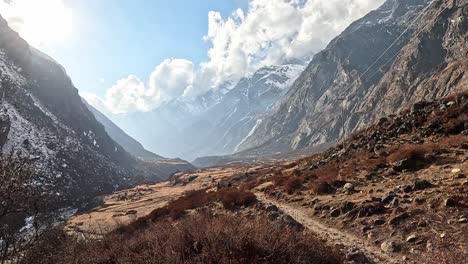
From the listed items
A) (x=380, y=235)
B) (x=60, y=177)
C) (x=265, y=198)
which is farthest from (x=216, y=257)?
(x=60, y=177)

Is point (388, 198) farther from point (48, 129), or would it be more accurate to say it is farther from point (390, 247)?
point (48, 129)

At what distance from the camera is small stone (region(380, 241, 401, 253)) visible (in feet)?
35.8

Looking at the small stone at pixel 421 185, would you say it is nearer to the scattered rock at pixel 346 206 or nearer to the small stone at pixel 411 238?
the scattered rock at pixel 346 206

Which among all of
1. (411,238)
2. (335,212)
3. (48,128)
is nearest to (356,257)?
(411,238)

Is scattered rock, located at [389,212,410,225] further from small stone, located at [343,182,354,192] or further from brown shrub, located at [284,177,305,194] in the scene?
brown shrub, located at [284,177,305,194]

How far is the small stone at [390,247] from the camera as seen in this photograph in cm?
1092

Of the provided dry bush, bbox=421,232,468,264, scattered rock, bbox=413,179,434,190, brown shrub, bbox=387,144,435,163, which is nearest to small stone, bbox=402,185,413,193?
scattered rock, bbox=413,179,434,190

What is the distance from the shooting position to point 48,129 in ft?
402

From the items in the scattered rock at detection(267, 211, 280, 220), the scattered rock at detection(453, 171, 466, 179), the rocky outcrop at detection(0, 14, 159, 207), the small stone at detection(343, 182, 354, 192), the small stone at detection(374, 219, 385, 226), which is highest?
the rocky outcrop at detection(0, 14, 159, 207)

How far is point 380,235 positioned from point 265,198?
12.7 m

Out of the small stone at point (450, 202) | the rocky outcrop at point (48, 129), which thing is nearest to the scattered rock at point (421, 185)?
the small stone at point (450, 202)

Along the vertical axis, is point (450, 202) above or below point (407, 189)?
below

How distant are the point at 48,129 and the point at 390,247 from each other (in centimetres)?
12790

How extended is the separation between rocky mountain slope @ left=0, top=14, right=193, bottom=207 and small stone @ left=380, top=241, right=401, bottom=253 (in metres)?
73.7
